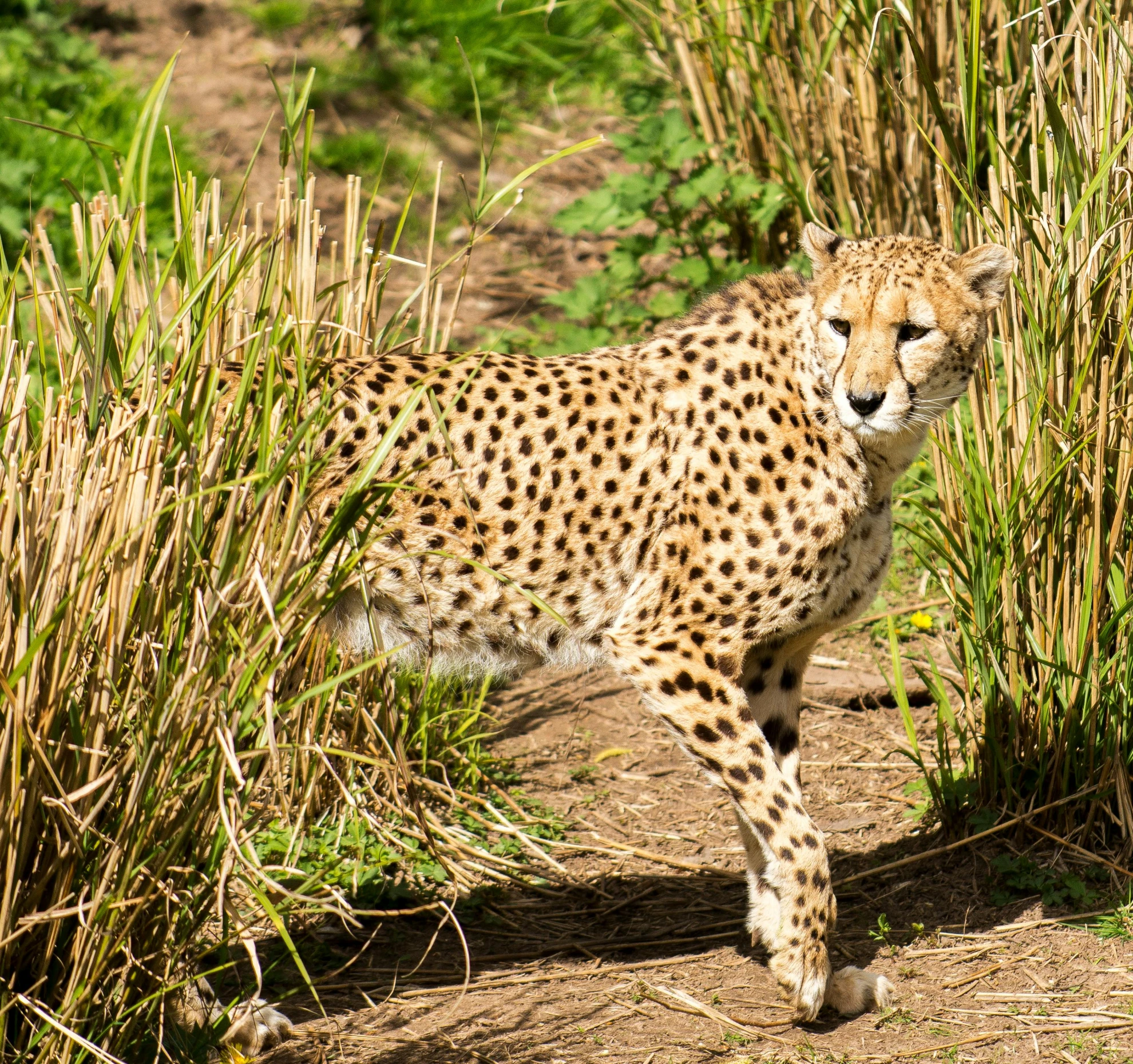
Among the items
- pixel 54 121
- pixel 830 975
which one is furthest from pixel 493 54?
pixel 830 975

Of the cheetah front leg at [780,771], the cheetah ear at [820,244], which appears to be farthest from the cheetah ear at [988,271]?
the cheetah front leg at [780,771]

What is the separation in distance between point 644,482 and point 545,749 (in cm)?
134

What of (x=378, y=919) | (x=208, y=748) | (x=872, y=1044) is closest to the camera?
(x=208, y=748)

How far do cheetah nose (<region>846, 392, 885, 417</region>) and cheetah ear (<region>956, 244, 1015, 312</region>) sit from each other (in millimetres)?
396

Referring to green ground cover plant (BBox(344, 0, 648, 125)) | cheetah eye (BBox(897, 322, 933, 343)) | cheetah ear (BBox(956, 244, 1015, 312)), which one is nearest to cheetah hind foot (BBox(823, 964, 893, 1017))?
cheetah eye (BBox(897, 322, 933, 343))

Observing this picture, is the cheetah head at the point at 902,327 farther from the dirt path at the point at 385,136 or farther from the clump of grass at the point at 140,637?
the dirt path at the point at 385,136

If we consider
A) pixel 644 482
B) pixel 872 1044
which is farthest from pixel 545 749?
pixel 872 1044

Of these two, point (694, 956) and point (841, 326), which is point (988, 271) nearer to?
point (841, 326)

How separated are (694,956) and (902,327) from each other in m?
1.57

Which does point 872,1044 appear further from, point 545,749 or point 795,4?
point 795,4

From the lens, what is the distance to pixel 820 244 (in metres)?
3.41

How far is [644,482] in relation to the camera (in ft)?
11.2

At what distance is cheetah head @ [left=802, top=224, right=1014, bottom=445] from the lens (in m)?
3.12

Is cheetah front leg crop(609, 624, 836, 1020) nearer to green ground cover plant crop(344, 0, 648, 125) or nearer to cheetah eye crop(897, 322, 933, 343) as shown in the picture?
cheetah eye crop(897, 322, 933, 343)
